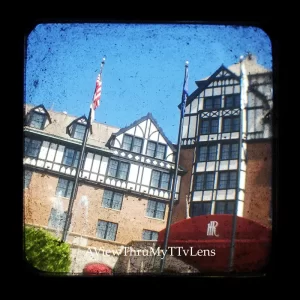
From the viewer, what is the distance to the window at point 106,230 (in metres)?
2.20

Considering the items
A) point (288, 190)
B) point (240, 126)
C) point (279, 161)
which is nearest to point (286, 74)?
point (240, 126)

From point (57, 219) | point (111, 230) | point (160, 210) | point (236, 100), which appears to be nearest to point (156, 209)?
point (160, 210)

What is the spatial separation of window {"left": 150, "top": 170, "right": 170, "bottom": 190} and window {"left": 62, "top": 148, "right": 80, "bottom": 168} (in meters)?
0.71

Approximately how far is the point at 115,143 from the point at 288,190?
4.72ft

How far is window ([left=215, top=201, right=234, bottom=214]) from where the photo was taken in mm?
2281

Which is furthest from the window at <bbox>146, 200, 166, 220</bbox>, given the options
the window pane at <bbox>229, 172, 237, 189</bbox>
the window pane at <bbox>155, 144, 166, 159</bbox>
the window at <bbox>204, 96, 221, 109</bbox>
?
the window at <bbox>204, 96, 221, 109</bbox>

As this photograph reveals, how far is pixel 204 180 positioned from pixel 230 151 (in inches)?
14.3

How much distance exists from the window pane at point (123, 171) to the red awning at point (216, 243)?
22.0 inches

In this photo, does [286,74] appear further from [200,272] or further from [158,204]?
[200,272]

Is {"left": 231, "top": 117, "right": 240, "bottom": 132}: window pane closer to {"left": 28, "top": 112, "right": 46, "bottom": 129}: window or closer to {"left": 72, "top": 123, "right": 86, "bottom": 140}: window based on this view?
{"left": 72, "top": 123, "right": 86, "bottom": 140}: window

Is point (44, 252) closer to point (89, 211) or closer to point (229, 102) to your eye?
point (89, 211)

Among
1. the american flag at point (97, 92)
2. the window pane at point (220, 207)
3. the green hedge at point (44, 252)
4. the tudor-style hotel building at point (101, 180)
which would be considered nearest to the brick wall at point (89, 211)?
the tudor-style hotel building at point (101, 180)

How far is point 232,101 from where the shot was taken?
7.82 ft

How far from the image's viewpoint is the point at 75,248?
2213 millimetres
